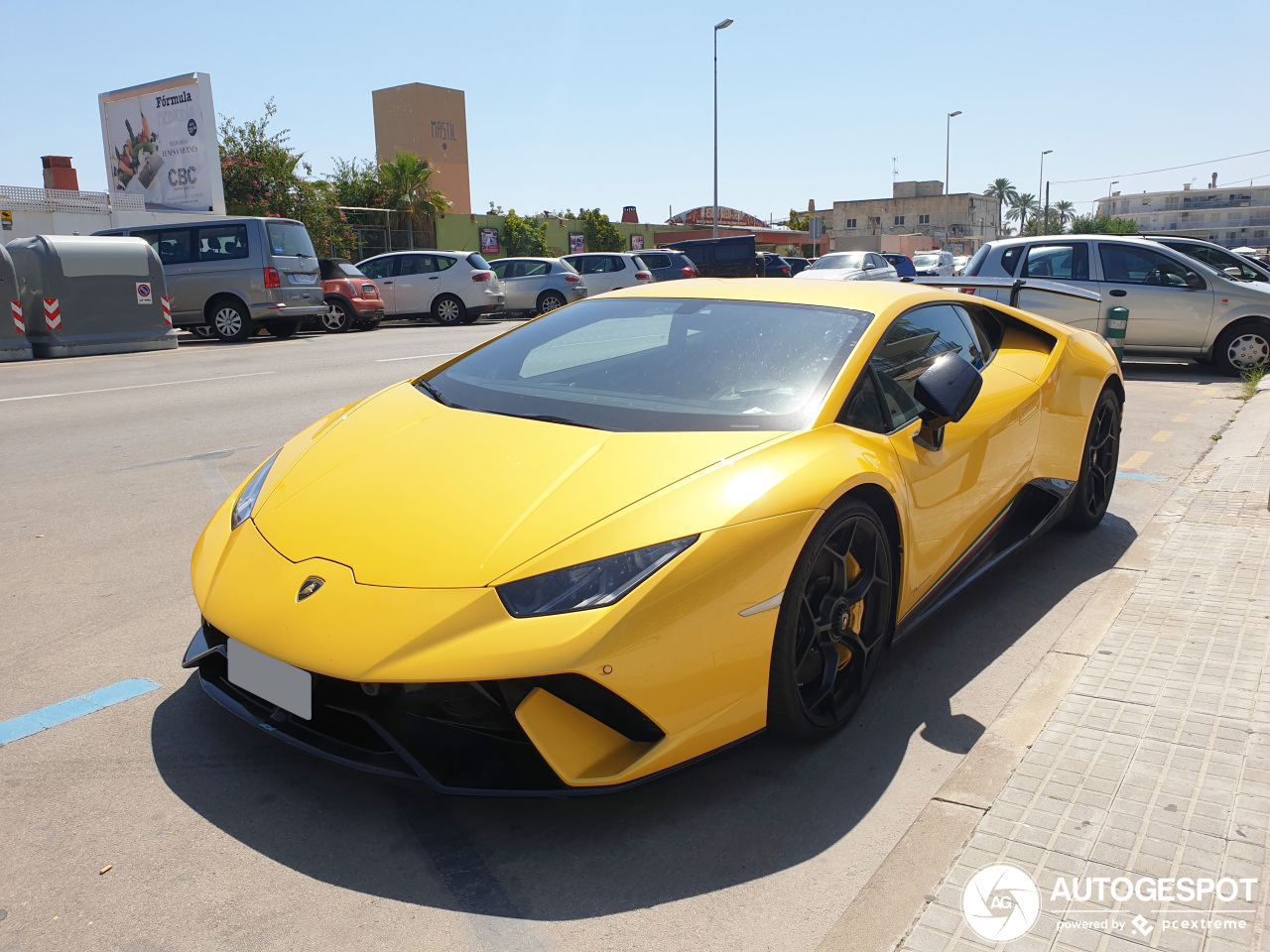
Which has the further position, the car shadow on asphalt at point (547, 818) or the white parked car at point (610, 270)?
the white parked car at point (610, 270)

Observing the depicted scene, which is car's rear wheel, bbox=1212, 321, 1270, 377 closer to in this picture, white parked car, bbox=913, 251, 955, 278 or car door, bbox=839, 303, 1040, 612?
car door, bbox=839, 303, 1040, 612

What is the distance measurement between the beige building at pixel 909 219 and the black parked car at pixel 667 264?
65888 millimetres

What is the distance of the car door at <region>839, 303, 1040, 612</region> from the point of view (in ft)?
10.4

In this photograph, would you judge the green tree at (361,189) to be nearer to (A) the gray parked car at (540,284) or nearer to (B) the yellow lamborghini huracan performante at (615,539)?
(A) the gray parked car at (540,284)

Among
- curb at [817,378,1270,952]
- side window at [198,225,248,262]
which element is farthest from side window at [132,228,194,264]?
curb at [817,378,1270,952]

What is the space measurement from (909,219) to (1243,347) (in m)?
83.8

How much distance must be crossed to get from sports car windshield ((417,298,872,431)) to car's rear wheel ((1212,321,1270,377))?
31.9 ft

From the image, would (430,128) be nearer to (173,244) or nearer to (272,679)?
(173,244)

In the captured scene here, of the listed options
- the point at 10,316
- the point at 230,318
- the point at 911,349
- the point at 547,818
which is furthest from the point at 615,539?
the point at 230,318

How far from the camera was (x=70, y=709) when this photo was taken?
2.95 meters

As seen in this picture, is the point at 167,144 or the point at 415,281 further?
the point at 167,144

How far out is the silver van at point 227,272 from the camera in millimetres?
15852

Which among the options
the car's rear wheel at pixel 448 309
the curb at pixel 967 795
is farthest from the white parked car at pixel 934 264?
the curb at pixel 967 795

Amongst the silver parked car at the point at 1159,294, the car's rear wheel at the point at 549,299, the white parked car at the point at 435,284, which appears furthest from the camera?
the car's rear wheel at the point at 549,299
